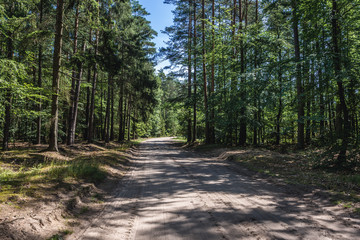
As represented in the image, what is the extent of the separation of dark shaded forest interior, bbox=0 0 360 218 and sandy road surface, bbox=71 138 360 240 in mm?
3117

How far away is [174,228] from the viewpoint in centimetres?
340

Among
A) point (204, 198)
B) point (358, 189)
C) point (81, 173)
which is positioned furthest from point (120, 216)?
point (358, 189)

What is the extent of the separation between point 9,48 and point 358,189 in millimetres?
18402

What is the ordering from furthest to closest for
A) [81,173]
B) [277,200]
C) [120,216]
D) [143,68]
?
1. [143,68]
2. [81,173]
3. [277,200]
4. [120,216]

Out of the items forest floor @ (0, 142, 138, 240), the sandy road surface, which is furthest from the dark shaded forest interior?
the sandy road surface

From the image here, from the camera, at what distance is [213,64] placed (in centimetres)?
2050

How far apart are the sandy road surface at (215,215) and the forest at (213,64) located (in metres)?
5.15

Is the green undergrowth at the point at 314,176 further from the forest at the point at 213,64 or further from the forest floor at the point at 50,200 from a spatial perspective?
the forest floor at the point at 50,200

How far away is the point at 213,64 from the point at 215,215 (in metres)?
18.3

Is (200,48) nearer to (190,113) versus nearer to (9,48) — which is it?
(190,113)

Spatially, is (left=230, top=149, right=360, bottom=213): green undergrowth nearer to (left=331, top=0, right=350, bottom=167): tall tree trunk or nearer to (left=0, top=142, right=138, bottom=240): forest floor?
(left=331, top=0, right=350, bottom=167): tall tree trunk

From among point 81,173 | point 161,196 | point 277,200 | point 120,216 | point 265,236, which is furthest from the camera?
point 81,173

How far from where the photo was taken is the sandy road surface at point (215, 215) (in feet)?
10.5

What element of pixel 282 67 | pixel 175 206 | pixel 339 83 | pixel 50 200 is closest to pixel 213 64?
pixel 282 67
